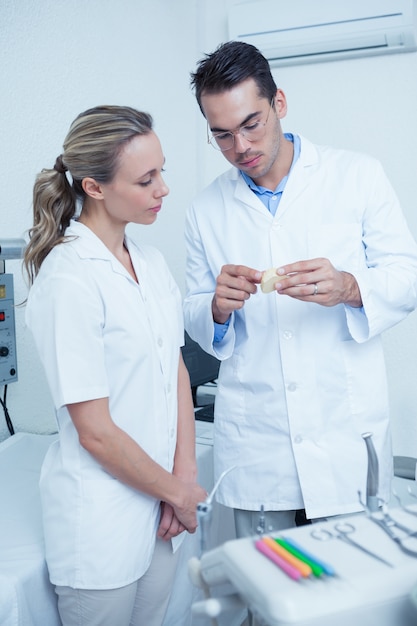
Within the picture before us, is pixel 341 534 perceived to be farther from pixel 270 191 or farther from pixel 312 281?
pixel 270 191

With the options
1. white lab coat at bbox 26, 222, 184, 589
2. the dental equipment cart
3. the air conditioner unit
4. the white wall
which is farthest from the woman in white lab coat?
the air conditioner unit

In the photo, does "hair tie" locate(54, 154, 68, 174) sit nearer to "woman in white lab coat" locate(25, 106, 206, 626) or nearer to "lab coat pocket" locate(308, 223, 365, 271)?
"woman in white lab coat" locate(25, 106, 206, 626)

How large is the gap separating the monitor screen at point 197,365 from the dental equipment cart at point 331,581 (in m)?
1.71

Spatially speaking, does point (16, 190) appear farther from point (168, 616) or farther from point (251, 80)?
point (168, 616)

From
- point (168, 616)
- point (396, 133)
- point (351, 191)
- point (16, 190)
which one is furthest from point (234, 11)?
point (168, 616)

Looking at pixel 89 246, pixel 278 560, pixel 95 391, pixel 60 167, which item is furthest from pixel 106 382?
pixel 278 560

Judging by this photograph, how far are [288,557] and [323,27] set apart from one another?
8.30 ft

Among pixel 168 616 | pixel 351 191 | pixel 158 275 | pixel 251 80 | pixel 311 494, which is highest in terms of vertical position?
pixel 251 80

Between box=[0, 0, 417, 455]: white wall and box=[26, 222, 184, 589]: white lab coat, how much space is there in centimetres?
82

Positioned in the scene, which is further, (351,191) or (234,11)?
(234,11)

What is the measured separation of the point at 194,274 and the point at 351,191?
0.46 meters

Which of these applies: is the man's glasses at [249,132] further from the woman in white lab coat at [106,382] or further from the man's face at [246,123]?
the woman in white lab coat at [106,382]

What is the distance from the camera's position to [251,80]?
1.41 metres

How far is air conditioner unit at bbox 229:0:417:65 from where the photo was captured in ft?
8.18
